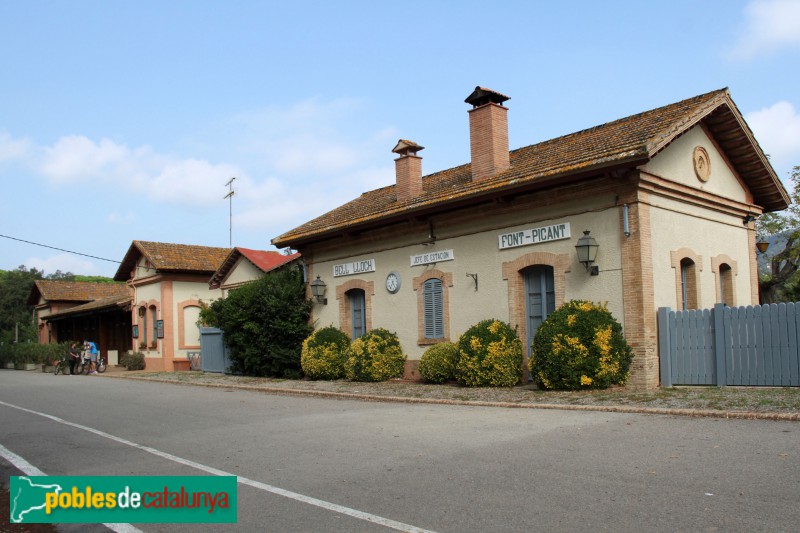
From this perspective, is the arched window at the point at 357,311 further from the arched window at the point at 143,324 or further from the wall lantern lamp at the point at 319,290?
the arched window at the point at 143,324

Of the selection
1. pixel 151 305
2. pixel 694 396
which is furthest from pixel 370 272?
pixel 151 305

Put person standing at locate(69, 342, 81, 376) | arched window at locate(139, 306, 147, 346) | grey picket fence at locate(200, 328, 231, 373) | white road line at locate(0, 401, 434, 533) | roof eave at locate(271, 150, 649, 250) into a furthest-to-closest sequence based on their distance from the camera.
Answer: arched window at locate(139, 306, 147, 346) < person standing at locate(69, 342, 81, 376) < grey picket fence at locate(200, 328, 231, 373) < roof eave at locate(271, 150, 649, 250) < white road line at locate(0, 401, 434, 533)

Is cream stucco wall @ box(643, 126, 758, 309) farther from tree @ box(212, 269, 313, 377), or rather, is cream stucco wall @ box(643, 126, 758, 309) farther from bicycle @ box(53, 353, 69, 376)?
bicycle @ box(53, 353, 69, 376)

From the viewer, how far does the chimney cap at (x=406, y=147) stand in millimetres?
19922

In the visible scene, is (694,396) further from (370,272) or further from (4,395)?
(4,395)

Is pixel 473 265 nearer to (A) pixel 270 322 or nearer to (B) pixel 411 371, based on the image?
(B) pixel 411 371

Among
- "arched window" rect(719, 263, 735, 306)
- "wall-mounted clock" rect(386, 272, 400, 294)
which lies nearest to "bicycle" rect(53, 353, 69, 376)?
"wall-mounted clock" rect(386, 272, 400, 294)

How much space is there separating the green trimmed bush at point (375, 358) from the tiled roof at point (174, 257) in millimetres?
15153

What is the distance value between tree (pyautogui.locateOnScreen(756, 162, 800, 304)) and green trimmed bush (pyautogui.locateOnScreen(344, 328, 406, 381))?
49.7ft

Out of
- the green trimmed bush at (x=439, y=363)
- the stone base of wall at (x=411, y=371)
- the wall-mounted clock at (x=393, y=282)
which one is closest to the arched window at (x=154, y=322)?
the wall-mounted clock at (x=393, y=282)

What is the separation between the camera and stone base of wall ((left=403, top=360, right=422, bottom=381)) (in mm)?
17688

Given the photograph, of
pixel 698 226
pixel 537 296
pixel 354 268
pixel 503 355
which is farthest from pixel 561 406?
pixel 354 268

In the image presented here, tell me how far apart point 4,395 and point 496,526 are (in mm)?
17674

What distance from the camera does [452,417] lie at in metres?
10.9
